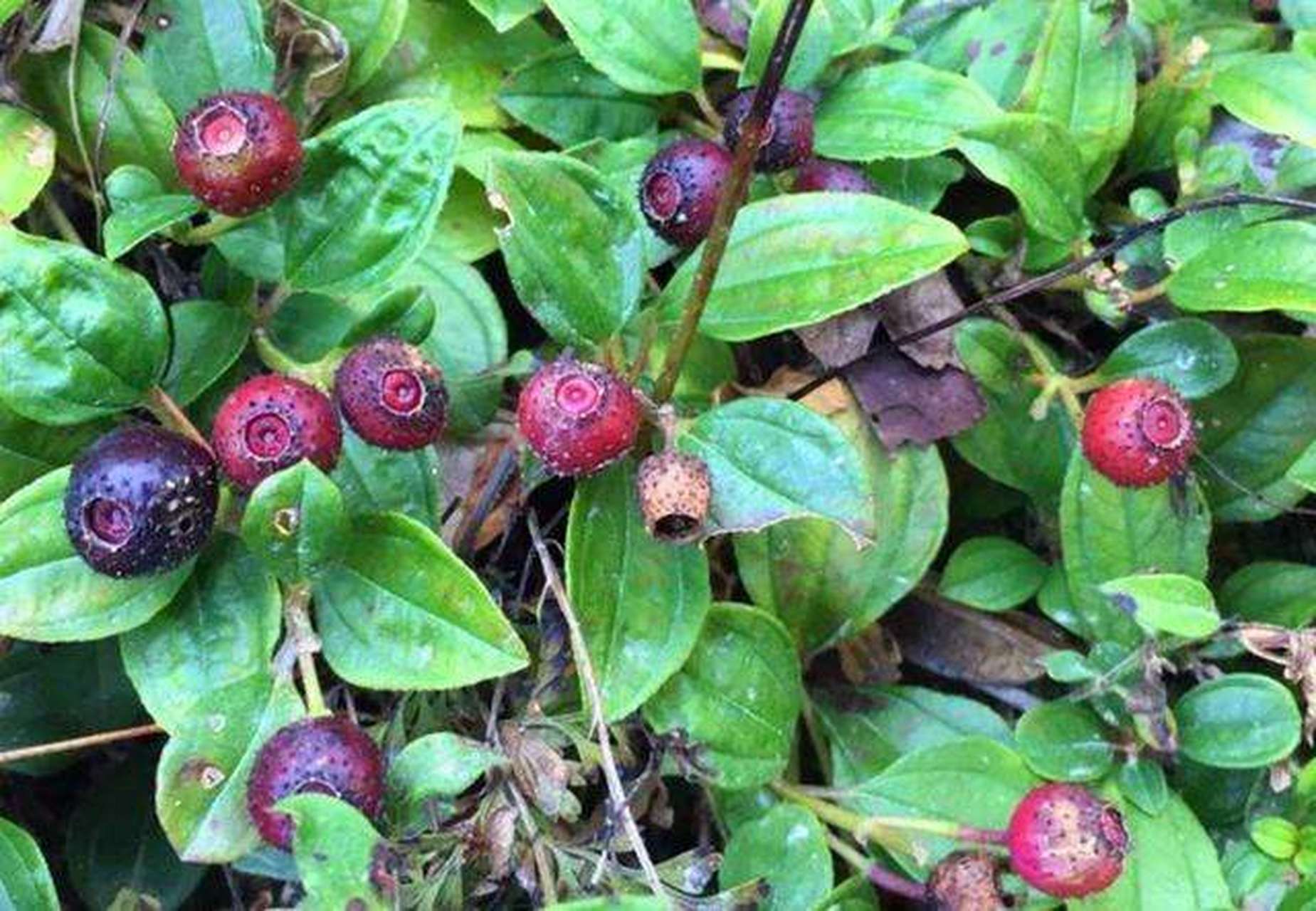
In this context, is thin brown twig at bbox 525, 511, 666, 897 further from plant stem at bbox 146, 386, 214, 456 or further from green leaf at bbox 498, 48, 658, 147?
green leaf at bbox 498, 48, 658, 147

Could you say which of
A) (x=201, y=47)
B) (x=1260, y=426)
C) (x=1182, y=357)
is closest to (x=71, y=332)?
(x=201, y=47)

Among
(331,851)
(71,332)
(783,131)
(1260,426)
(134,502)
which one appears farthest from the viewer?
(1260,426)

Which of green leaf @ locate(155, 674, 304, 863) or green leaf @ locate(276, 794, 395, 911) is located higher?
green leaf @ locate(276, 794, 395, 911)

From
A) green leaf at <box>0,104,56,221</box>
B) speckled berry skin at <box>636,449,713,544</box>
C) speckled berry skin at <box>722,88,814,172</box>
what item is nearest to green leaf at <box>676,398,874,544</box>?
speckled berry skin at <box>636,449,713,544</box>

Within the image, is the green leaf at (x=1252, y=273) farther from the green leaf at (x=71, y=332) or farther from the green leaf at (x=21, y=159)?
the green leaf at (x=21, y=159)

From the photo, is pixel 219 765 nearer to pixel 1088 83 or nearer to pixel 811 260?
pixel 811 260

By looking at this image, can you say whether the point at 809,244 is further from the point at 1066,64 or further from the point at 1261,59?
the point at 1261,59

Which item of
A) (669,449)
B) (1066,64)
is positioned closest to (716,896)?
(669,449)
